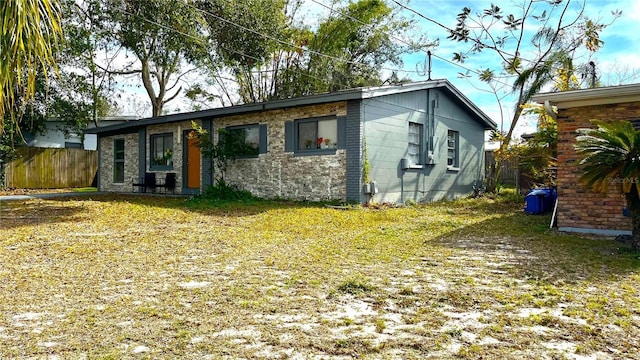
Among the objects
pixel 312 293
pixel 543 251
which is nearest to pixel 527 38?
pixel 543 251

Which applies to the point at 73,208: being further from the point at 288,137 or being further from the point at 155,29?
the point at 155,29

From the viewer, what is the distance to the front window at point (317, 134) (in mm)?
11828

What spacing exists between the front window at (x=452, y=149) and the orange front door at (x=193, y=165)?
852 centimetres

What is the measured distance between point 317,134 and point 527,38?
10.0 m

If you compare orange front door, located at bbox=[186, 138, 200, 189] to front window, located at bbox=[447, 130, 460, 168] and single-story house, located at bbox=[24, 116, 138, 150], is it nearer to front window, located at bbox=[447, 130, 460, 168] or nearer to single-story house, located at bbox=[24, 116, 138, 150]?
front window, located at bbox=[447, 130, 460, 168]

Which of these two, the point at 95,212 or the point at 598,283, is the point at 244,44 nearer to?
the point at 95,212

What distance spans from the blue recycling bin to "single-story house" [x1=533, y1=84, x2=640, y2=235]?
280 cm

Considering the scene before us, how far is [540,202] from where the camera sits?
10.5m

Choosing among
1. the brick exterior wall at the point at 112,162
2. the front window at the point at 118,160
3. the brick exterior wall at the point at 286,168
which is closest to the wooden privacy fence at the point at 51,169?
the brick exterior wall at the point at 112,162

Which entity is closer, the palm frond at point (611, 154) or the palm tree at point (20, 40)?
the palm tree at point (20, 40)

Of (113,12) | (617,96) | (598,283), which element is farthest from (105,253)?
(113,12)

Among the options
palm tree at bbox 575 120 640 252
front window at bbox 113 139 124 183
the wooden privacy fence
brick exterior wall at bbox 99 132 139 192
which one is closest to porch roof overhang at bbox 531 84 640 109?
palm tree at bbox 575 120 640 252

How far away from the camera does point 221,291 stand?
4.07 metres

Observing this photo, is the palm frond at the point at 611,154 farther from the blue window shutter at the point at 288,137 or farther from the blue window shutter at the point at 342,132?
the blue window shutter at the point at 288,137
